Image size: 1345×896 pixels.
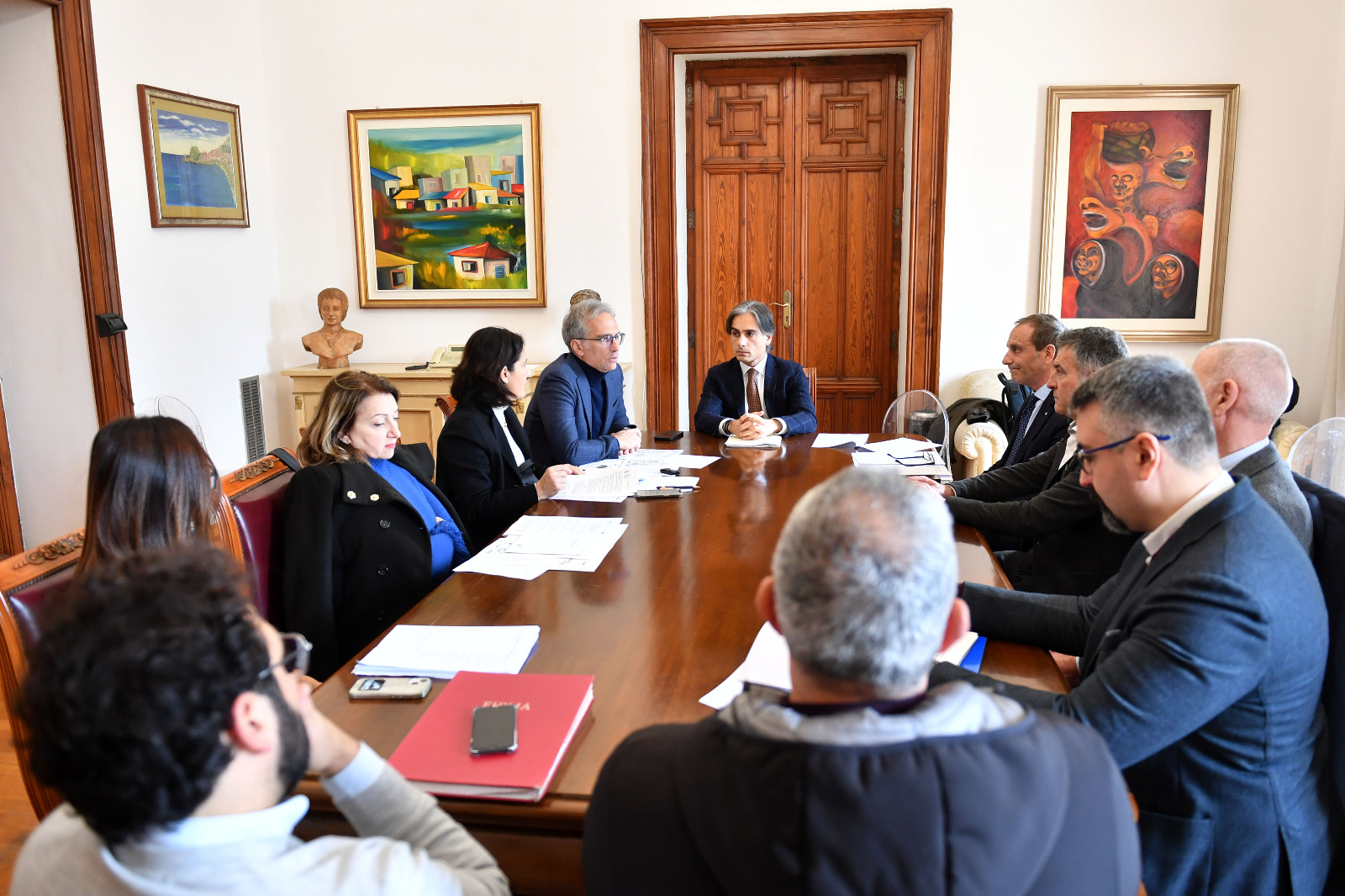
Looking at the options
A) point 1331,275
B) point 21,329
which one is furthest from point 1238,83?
point 21,329

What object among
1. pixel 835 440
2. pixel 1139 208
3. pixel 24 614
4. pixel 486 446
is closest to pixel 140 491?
pixel 24 614

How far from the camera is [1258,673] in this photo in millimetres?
1334

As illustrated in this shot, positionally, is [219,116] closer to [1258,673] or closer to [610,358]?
[610,358]

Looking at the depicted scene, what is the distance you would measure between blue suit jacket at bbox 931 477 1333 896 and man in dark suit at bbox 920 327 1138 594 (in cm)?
87

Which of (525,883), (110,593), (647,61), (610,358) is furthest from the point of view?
(647,61)

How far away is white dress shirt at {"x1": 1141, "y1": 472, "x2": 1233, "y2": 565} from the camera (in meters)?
1.49

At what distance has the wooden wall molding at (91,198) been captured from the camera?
14.0ft

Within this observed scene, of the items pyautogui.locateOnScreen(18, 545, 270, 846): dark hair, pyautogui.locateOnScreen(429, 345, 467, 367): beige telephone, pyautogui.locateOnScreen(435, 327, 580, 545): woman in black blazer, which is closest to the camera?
pyautogui.locateOnScreen(18, 545, 270, 846): dark hair

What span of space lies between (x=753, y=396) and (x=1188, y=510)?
112 inches

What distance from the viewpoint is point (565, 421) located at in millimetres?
3607

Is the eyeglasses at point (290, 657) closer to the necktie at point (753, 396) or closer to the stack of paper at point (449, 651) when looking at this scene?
the stack of paper at point (449, 651)

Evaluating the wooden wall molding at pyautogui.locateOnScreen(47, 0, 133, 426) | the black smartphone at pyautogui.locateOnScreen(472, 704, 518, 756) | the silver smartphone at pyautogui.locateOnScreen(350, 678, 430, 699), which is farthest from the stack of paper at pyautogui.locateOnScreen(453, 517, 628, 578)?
the wooden wall molding at pyautogui.locateOnScreen(47, 0, 133, 426)

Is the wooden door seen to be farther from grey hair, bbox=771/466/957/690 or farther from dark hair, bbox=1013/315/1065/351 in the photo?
grey hair, bbox=771/466/957/690

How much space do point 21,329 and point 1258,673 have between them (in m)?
5.17
